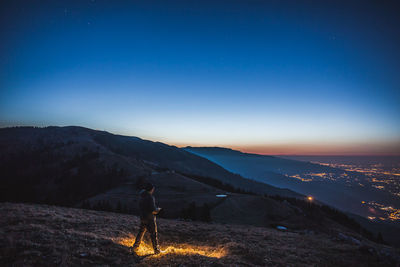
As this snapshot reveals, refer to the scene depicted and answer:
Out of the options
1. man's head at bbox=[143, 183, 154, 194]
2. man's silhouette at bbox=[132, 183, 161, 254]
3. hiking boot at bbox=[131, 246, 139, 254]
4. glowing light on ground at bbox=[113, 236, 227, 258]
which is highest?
man's head at bbox=[143, 183, 154, 194]

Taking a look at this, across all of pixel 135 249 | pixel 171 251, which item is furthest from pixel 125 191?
pixel 171 251

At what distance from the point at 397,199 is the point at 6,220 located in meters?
267

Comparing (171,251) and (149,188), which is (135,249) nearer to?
(171,251)

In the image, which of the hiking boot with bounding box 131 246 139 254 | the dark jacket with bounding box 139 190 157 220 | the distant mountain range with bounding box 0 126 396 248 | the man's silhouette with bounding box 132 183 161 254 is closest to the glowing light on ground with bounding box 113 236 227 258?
the hiking boot with bounding box 131 246 139 254

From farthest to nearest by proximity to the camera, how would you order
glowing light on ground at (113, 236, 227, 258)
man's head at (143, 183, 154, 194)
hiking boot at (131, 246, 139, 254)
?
glowing light on ground at (113, 236, 227, 258) < man's head at (143, 183, 154, 194) < hiking boot at (131, 246, 139, 254)

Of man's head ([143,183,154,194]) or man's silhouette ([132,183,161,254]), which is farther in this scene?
man's head ([143,183,154,194])

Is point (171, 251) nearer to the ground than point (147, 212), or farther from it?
nearer to the ground

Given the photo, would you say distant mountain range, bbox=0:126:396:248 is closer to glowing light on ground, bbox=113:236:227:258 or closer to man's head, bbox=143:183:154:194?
glowing light on ground, bbox=113:236:227:258

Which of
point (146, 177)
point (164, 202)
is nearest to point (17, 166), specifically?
point (146, 177)

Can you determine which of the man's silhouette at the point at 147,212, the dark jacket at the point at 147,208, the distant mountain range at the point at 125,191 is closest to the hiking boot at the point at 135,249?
the man's silhouette at the point at 147,212

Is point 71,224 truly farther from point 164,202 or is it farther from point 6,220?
point 164,202

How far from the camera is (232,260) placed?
8.56 metres

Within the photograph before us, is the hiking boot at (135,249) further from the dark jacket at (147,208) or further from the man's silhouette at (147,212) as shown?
the dark jacket at (147,208)

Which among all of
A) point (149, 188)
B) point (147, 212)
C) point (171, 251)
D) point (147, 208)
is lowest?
point (171, 251)
